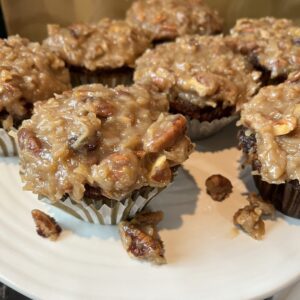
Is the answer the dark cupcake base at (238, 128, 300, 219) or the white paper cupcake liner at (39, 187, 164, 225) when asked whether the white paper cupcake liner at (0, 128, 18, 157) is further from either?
the dark cupcake base at (238, 128, 300, 219)

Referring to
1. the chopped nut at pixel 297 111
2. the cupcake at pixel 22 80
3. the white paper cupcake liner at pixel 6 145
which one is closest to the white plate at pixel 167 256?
the white paper cupcake liner at pixel 6 145

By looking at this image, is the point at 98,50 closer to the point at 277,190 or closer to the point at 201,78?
the point at 201,78

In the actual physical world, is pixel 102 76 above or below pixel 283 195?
above

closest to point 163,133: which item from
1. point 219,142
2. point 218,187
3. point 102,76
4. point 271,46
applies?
point 218,187

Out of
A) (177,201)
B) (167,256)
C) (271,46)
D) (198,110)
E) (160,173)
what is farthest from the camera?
(271,46)

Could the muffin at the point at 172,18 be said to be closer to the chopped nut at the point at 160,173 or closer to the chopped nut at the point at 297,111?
the chopped nut at the point at 297,111

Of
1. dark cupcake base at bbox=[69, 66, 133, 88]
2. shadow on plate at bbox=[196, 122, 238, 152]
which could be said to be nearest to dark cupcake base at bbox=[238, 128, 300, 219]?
shadow on plate at bbox=[196, 122, 238, 152]
